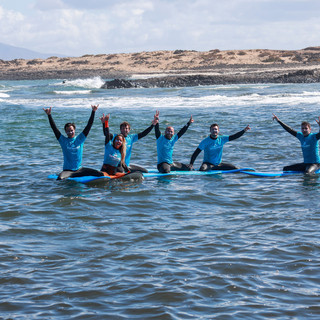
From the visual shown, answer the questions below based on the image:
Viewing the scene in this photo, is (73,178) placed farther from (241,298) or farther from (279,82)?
(279,82)

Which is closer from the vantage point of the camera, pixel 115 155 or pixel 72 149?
pixel 72 149

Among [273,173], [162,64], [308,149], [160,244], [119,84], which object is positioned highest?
Result: [162,64]

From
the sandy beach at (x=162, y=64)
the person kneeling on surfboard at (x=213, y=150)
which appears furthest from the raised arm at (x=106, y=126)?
the sandy beach at (x=162, y=64)

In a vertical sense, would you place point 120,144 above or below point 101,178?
above

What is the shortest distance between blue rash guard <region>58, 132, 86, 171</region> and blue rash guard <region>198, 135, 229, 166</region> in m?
3.31

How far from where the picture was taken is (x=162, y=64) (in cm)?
8581

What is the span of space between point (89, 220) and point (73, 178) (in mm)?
3088

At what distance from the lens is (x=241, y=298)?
22.4 feet

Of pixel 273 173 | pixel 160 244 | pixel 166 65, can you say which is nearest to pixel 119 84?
pixel 166 65

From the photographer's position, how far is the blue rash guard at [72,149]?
13.1 m

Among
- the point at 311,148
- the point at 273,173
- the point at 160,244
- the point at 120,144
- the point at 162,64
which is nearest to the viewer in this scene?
the point at 160,244

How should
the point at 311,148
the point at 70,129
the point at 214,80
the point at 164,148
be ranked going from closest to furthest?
the point at 70,129 < the point at 311,148 < the point at 164,148 < the point at 214,80

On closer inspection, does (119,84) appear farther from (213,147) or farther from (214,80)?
(213,147)

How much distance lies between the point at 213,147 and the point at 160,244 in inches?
242
